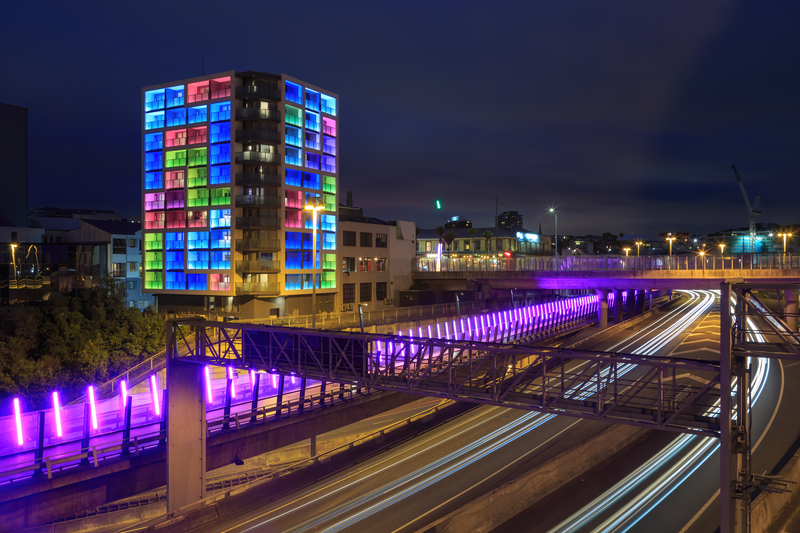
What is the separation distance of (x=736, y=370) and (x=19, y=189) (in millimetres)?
79770

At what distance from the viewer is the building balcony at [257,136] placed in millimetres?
55719

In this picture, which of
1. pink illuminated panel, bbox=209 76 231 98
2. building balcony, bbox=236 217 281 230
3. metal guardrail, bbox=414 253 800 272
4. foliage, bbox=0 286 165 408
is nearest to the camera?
foliage, bbox=0 286 165 408

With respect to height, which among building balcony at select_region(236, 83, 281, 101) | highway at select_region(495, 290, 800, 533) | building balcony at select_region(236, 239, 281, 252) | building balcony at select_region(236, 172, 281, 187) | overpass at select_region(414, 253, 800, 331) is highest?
building balcony at select_region(236, 83, 281, 101)

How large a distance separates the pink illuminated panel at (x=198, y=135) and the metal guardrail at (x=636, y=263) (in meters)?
33.6

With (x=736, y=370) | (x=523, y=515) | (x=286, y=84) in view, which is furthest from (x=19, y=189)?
(x=736, y=370)

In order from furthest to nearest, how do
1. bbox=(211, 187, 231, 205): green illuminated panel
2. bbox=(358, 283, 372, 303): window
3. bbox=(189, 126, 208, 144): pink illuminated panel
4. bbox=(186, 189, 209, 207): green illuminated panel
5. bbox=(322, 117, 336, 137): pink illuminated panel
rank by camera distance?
bbox=(358, 283, 372, 303): window → bbox=(322, 117, 336, 137): pink illuminated panel → bbox=(186, 189, 209, 207): green illuminated panel → bbox=(189, 126, 208, 144): pink illuminated panel → bbox=(211, 187, 231, 205): green illuminated panel

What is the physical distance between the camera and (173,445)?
68.5 feet

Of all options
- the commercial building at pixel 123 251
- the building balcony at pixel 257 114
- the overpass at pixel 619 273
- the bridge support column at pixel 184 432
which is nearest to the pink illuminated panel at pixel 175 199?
the building balcony at pixel 257 114

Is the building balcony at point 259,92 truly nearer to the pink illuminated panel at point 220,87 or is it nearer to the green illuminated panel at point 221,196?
the pink illuminated panel at point 220,87

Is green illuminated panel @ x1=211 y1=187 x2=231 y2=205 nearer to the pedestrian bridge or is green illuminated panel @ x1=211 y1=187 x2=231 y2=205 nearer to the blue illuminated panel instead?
the blue illuminated panel

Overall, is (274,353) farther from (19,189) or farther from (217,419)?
(19,189)

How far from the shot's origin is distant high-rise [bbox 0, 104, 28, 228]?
66.6 meters


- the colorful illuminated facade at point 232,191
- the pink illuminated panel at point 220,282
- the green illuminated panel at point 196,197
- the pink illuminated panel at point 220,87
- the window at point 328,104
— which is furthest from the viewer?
the window at point 328,104

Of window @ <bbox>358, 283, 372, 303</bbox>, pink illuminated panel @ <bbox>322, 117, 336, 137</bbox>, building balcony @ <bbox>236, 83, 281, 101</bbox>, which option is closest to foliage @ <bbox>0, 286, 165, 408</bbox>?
building balcony @ <bbox>236, 83, 281, 101</bbox>
